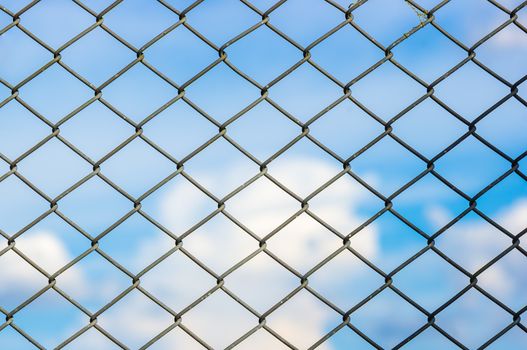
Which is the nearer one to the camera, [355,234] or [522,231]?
[355,234]

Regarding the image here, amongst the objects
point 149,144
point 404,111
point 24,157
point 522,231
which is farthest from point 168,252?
point 522,231

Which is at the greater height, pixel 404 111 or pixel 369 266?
pixel 404 111

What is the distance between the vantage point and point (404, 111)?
313cm

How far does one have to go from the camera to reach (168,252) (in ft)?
9.61

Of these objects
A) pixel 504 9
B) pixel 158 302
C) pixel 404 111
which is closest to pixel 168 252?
pixel 158 302

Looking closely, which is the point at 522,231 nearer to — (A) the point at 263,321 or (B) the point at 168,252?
(A) the point at 263,321

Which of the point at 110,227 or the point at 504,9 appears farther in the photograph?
the point at 504,9

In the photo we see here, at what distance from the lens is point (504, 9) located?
3330 millimetres

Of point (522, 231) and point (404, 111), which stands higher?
point (404, 111)

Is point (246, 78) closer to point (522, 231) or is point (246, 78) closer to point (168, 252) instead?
point (168, 252)

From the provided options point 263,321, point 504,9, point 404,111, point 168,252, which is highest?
point 504,9

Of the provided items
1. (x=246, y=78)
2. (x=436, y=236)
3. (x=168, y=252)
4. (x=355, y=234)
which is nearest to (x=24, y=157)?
(x=168, y=252)

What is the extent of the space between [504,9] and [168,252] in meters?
1.45

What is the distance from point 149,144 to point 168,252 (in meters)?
0.34
